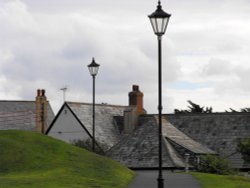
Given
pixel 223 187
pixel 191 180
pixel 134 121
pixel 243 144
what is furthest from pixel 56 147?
pixel 134 121

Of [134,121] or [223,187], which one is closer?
[223,187]

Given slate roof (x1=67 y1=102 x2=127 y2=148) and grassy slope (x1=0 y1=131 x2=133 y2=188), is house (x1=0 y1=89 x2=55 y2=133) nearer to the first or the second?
slate roof (x1=67 y1=102 x2=127 y2=148)

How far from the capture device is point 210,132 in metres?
74.6

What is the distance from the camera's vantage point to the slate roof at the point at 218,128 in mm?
71688

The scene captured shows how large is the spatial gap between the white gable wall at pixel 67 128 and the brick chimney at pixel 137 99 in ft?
19.0

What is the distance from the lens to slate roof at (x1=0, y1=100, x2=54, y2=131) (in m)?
92.3

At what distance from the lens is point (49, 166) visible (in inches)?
1668

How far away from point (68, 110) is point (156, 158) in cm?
1811

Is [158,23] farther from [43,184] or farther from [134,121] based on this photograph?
[134,121]

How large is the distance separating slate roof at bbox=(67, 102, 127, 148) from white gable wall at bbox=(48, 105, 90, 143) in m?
0.65

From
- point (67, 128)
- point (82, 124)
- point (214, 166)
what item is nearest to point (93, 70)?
point (214, 166)

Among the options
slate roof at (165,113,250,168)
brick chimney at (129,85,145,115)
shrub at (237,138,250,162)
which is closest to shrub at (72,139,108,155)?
brick chimney at (129,85,145,115)

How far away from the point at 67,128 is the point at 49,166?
116 feet

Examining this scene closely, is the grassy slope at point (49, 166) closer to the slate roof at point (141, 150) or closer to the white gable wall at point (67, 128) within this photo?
the slate roof at point (141, 150)
